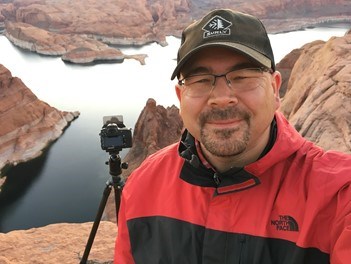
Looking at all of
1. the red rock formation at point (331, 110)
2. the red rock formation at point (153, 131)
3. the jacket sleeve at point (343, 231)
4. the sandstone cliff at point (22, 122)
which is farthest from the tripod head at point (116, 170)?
the sandstone cliff at point (22, 122)

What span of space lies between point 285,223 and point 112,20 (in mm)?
97657

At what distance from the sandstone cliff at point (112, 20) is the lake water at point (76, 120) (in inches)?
156

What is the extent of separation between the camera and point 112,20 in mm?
94375

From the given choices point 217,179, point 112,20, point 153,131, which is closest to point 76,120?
point 153,131

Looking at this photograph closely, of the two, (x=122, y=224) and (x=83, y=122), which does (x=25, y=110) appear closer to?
(x=83, y=122)

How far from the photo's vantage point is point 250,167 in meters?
2.02

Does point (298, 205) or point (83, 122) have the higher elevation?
point (298, 205)

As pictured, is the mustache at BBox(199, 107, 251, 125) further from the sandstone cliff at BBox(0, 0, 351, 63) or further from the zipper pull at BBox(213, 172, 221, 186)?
the sandstone cliff at BBox(0, 0, 351, 63)

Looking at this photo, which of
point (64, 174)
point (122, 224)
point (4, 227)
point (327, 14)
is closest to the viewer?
point (122, 224)

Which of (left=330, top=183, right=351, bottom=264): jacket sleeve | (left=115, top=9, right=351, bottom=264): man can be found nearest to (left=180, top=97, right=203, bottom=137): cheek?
(left=115, top=9, right=351, bottom=264): man

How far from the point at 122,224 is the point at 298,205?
113 cm

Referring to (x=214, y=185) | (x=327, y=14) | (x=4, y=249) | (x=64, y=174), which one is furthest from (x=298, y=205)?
(x=327, y=14)

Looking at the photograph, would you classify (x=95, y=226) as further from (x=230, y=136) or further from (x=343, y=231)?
(x=343, y=231)

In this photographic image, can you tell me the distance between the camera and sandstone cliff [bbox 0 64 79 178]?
34.1 metres
